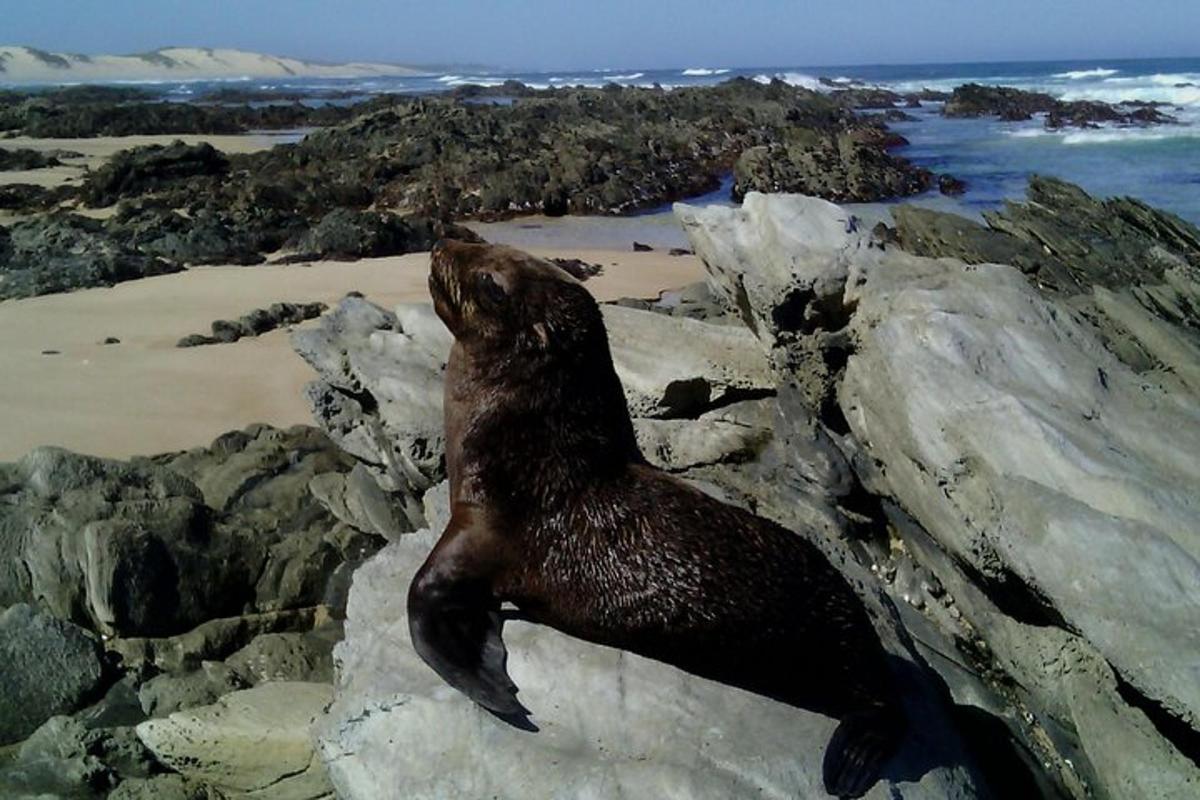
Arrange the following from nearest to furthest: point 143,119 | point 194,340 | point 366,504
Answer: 1. point 366,504
2. point 194,340
3. point 143,119

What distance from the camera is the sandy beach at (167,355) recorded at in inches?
323

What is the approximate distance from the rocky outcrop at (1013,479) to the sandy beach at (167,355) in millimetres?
4802

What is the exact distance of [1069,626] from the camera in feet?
12.2

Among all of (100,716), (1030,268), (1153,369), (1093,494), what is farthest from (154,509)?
(1030,268)

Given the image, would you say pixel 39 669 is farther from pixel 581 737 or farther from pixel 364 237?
pixel 364 237

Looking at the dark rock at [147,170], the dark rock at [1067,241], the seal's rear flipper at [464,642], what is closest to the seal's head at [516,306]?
the seal's rear flipper at [464,642]

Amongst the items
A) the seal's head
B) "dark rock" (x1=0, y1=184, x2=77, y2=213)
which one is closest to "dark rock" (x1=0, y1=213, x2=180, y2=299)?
"dark rock" (x1=0, y1=184, x2=77, y2=213)

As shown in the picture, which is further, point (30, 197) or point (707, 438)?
point (30, 197)

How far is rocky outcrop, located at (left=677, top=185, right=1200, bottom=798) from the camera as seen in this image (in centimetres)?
355

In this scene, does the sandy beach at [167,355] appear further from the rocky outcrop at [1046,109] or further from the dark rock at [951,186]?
the rocky outcrop at [1046,109]

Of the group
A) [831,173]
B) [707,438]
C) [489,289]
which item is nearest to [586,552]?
[489,289]

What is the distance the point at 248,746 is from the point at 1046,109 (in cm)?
4435

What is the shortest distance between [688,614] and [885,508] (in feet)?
6.57

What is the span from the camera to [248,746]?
13.7 feet
